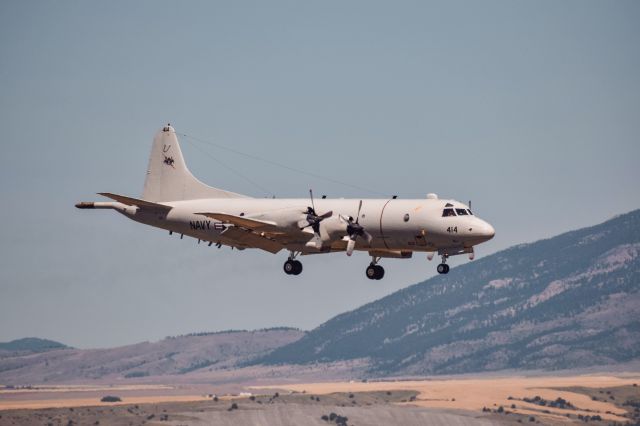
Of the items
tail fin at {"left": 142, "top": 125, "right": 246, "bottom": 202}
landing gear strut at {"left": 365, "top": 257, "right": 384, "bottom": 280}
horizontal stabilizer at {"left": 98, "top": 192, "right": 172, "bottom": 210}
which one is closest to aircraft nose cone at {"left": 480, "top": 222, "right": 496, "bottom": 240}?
landing gear strut at {"left": 365, "top": 257, "right": 384, "bottom": 280}

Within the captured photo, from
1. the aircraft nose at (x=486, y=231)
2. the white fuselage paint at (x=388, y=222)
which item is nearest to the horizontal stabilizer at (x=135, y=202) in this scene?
the white fuselage paint at (x=388, y=222)

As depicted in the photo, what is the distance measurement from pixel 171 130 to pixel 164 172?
3.69 meters

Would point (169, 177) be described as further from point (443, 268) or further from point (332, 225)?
point (443, 268)

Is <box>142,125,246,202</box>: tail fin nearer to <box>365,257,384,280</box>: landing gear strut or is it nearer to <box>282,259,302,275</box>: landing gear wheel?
<box>282,259,302,275</box>: landing gear wheel

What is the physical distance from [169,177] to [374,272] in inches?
825

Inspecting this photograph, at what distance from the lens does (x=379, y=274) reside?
8769 cm

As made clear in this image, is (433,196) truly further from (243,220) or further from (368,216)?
(243,220)

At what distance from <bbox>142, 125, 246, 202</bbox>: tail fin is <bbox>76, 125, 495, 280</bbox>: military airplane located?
2467 millimetres

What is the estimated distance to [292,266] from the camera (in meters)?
88.3

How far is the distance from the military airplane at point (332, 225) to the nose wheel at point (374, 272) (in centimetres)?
7

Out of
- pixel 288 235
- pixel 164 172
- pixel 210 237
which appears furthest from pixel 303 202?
pixel 164 172

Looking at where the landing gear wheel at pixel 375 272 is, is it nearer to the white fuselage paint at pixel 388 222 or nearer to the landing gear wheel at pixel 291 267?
the white fuselage paint at pixel 388 222

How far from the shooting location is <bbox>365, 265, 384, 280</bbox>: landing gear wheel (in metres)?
87.6

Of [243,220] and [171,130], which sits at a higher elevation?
[171,130]
